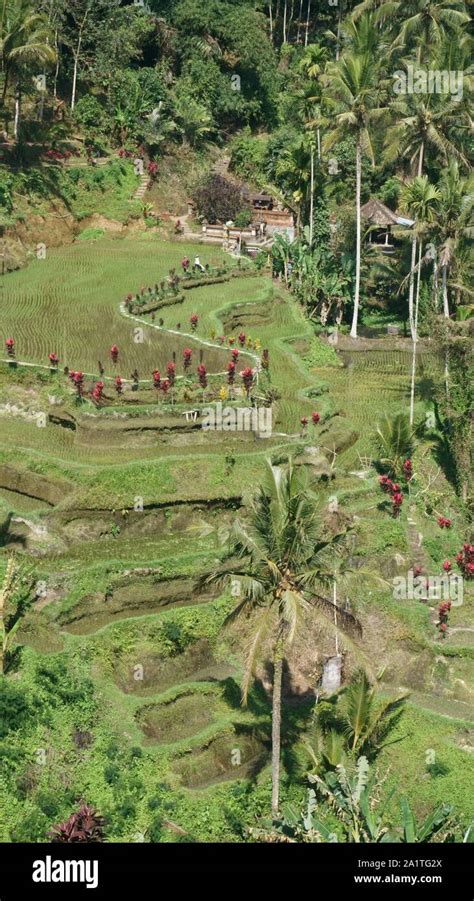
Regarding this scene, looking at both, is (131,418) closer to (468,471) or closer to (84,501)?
(84,501)

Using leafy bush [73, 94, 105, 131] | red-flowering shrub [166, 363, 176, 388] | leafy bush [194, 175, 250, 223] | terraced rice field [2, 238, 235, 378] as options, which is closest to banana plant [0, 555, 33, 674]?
red-flowering shrub [166, 363, 176, 388]

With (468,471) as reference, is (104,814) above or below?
below

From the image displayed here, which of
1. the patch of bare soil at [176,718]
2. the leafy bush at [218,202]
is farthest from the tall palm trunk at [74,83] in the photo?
the patch of bare soil at [176,718]

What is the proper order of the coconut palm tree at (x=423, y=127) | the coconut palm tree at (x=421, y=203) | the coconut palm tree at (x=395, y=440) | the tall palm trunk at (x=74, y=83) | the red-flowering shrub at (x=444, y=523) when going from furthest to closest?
1. the tall palm trunk at (x=74, y=83)
2. the coconut palm tree at (x=423, y=127)
3. the coconut palm tree at (x=421, y=203)
4. the coconut palm tree at (x=395, y=440)
5. the red-flowering shrub at (x=444, y=523)

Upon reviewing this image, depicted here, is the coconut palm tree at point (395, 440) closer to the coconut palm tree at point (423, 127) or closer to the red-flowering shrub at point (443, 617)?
the red-flowering shrub at point (443, 617)

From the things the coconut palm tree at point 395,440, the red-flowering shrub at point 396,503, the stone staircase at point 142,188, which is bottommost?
the red-flowering shrub at point 396,503

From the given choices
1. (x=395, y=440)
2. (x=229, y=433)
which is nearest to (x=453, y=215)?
(x=395, y=440)

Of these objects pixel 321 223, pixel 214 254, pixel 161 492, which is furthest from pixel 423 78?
pixel 161 492

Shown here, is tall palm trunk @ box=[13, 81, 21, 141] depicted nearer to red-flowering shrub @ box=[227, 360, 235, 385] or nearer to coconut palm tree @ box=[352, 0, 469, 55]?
coconut palm tree @ box=[352, 0, 469, 55]
